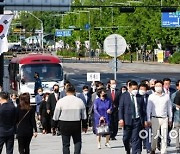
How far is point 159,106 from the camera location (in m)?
16.9

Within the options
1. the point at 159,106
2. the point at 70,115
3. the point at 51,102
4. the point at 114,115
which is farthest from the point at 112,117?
the point at 70,115

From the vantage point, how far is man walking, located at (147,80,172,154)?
661 inches

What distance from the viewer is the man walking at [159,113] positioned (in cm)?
1680

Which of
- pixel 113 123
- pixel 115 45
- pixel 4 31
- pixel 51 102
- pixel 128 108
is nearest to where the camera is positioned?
pixel 128 108

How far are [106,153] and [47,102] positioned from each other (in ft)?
18.7

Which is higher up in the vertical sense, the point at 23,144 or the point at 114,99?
the point at 114,99

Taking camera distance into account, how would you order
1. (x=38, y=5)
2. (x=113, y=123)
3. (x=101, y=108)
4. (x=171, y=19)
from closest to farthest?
(x=101, y=108), (x=113, y=123), (x=38, y=5), (x=171, y=19)

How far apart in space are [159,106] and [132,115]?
2.29 ft

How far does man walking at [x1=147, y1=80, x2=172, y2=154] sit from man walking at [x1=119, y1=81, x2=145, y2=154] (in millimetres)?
234

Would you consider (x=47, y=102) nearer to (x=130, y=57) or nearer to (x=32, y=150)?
(x=32, y=150)

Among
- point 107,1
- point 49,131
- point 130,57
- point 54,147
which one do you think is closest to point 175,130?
point 54,147

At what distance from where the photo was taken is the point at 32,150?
63.1 ft

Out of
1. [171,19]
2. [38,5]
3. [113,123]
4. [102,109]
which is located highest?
[38,5]

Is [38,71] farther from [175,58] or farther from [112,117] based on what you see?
[175,58]
